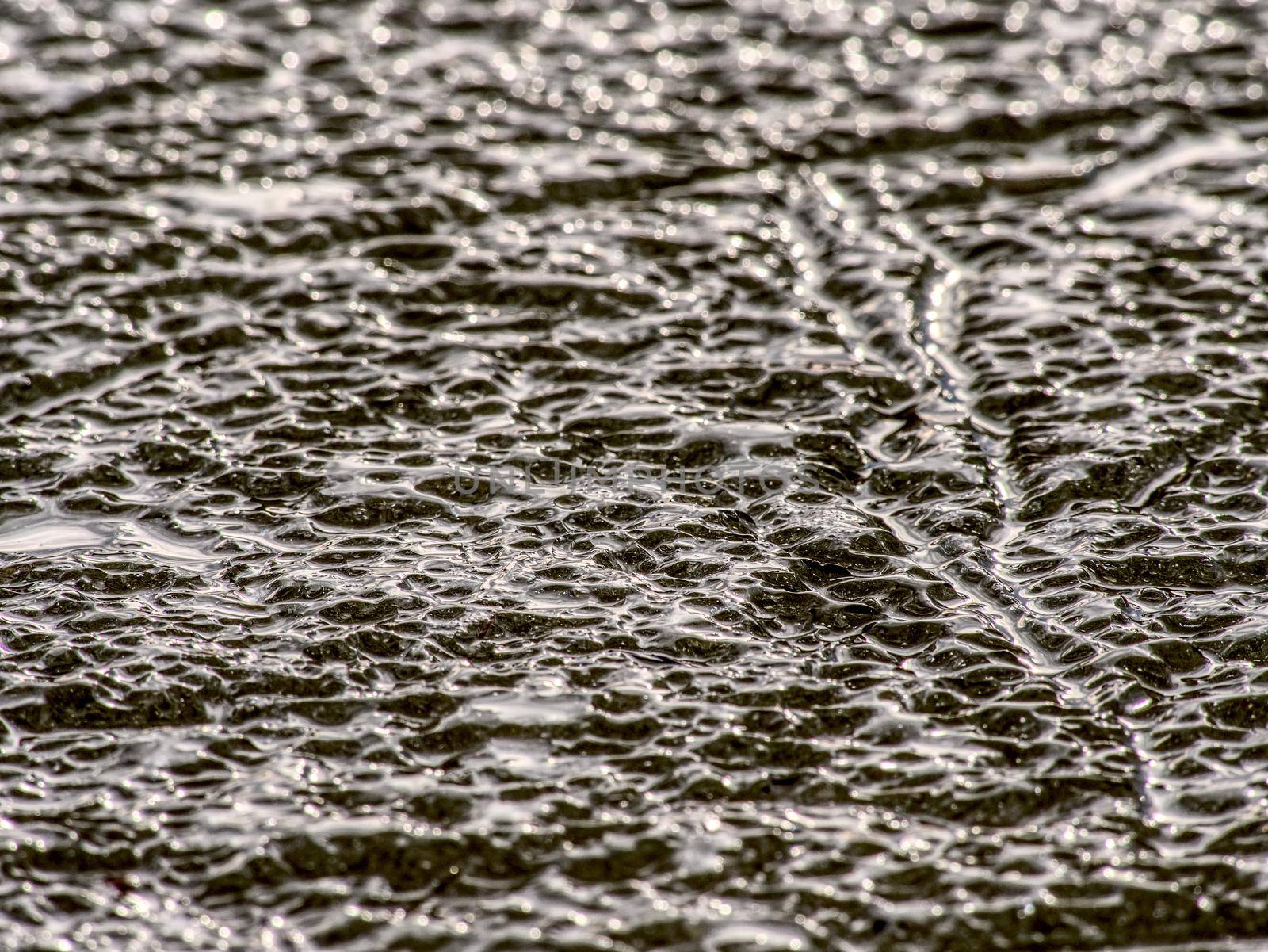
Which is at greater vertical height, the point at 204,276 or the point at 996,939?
the point at 204,276

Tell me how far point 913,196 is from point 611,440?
1.04 metres

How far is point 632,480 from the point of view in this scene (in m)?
2.27

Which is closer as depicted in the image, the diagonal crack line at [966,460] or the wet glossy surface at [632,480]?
the wet glossy surface at [632,480]

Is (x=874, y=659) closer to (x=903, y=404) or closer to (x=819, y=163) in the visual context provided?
(x=903, y=404)

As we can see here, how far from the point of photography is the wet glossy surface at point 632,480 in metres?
1.65

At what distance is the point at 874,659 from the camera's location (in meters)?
1.92

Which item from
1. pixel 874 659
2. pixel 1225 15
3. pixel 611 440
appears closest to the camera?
pixel 874 659

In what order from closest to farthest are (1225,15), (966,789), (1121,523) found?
1. (966,789)
2. (1121,523)
3. (1225,15)

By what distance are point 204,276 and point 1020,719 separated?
1713 millimetres

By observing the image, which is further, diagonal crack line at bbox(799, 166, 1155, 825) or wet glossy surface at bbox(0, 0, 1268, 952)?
diagonal crack line at bbox(799, 166, 1155, 825)

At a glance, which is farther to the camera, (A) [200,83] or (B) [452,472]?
(A) [200,83]

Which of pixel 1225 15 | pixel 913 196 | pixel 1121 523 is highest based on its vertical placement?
pixel 1225 15

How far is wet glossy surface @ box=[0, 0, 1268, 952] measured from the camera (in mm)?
1652

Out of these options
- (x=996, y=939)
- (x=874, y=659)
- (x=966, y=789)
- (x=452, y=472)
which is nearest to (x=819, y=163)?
(x=452, y=472)
